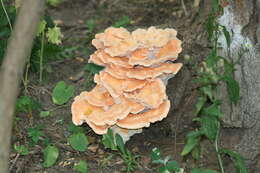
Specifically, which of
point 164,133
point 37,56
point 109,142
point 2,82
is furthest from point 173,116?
point 2,82

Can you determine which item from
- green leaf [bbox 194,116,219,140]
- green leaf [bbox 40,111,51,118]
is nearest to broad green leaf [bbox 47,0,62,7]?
green leaf [bbox 40,111,51,118]

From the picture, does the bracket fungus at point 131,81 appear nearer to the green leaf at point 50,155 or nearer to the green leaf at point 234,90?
the green leaf at point 50,155

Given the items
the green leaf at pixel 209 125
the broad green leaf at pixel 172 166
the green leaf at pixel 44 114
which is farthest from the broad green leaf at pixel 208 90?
the green leaf at pixel 44 114

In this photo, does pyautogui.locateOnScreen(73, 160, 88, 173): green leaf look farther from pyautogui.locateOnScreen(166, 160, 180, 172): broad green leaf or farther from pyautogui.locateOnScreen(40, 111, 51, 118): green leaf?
pyautogui.locateOnScreen(40, 111, 51, 118): green leaf

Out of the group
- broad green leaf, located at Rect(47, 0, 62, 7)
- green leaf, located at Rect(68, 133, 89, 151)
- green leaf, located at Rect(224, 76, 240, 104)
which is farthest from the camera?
broad green leaf, located at Rect(47, 0, 62, 7)

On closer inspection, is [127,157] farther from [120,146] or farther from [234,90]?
[234,90]
